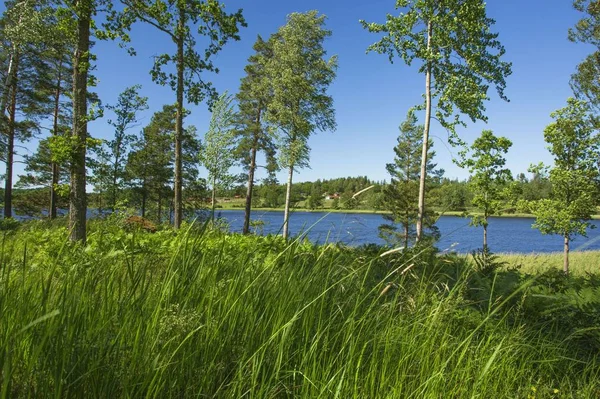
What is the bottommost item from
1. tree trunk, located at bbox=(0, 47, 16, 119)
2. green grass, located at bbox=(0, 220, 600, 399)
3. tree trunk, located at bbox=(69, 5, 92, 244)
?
green grass, located at bbox=(0, 220, 600, 399)

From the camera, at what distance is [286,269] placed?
1988mm

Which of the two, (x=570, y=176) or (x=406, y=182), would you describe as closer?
(x=570, y=176)

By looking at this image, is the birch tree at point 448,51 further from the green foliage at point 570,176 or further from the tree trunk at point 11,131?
the tree trunk at point 11,131

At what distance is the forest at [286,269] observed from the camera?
4.37 ft

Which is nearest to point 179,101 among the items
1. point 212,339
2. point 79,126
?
point 79,126

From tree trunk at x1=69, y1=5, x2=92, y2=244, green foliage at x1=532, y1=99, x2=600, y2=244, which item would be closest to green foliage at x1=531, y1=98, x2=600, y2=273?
green foliage at x1=532, y1=99, x2=600, y2=244

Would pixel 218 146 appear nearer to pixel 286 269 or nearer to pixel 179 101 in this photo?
pixel 179 101

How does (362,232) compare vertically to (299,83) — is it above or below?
below

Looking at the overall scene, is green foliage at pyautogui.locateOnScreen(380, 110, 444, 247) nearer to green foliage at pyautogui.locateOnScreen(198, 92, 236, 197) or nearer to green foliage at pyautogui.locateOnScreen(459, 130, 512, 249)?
green foliage at pyautogui.locateOnScreen(459, 130, 512, 249)

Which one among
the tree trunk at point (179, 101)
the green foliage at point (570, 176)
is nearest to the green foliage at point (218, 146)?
the tree trunk at point (179, 101)

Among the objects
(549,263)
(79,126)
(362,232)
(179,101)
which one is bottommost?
(549,263)

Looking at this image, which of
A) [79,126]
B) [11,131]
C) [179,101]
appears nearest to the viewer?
[79,126]

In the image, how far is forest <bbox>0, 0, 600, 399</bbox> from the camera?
1331 mm

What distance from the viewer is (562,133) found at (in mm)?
16500
